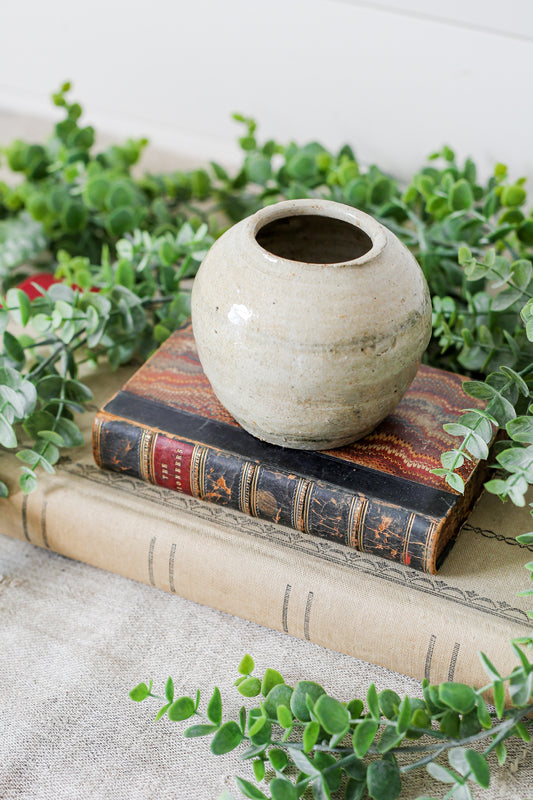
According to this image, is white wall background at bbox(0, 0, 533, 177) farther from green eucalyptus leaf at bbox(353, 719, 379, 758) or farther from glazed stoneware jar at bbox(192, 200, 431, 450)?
green eucalyptus leaf at bbox(353, 719, 379, 758)

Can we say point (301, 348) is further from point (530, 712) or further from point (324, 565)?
point (530, 712)

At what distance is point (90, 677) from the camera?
24.6 inches

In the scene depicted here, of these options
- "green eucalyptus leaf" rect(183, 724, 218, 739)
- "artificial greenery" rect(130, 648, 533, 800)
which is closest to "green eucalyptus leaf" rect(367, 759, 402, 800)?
"artificial greenery" rect(130, 648, 533, 800)

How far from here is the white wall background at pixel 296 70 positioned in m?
0.99

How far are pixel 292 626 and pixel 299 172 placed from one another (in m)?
0.55

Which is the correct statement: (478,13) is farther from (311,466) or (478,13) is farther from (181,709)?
(181,709)

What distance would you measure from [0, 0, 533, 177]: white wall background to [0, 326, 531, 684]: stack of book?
475 mm

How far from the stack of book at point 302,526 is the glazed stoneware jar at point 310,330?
1.8 inches

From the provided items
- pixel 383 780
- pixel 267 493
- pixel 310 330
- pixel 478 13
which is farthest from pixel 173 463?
pixel 478 13

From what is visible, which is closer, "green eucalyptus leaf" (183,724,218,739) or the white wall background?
"green eucalyptus leaf" (183,724,218,739)

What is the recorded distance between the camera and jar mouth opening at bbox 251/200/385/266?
0.62 meters

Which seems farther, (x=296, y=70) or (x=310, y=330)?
(x=296, y=70)

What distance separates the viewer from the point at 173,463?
0.68 m

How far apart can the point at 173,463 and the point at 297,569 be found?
0.45ft
